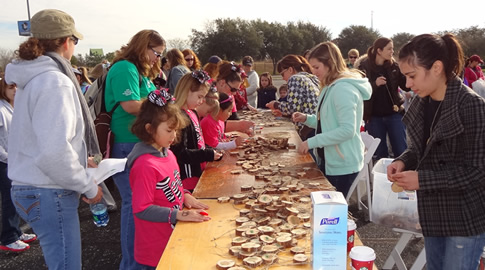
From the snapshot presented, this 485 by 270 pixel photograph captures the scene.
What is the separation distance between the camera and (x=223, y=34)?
37562 millimetres

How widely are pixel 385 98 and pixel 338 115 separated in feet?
7.78

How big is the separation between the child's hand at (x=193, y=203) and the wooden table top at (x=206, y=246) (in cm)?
11

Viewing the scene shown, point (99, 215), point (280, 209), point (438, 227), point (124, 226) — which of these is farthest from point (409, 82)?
point (99, 215)

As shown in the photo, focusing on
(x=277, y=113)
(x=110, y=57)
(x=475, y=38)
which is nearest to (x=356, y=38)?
(x=475, y=38)

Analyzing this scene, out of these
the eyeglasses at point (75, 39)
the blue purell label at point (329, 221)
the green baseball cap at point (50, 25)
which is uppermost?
the green baseball cap at point (50, 25)

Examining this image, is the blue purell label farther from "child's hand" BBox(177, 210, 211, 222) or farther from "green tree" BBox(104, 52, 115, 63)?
"green tree" BBox(104, 52, 115, 63)

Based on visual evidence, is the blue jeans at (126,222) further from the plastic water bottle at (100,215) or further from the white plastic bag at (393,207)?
the white plastic bag at (393,207)

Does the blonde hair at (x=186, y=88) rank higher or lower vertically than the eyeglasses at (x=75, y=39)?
lower

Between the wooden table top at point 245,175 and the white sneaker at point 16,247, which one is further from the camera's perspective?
the white sneaker at point 16,247

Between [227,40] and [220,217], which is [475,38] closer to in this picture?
[227,40]

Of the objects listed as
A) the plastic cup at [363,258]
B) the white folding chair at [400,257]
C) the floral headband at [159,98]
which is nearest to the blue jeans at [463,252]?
the white folding chair at [400,257]

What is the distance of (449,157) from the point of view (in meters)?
1.61

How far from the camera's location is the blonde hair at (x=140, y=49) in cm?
278

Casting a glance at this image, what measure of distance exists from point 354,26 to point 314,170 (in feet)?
153
